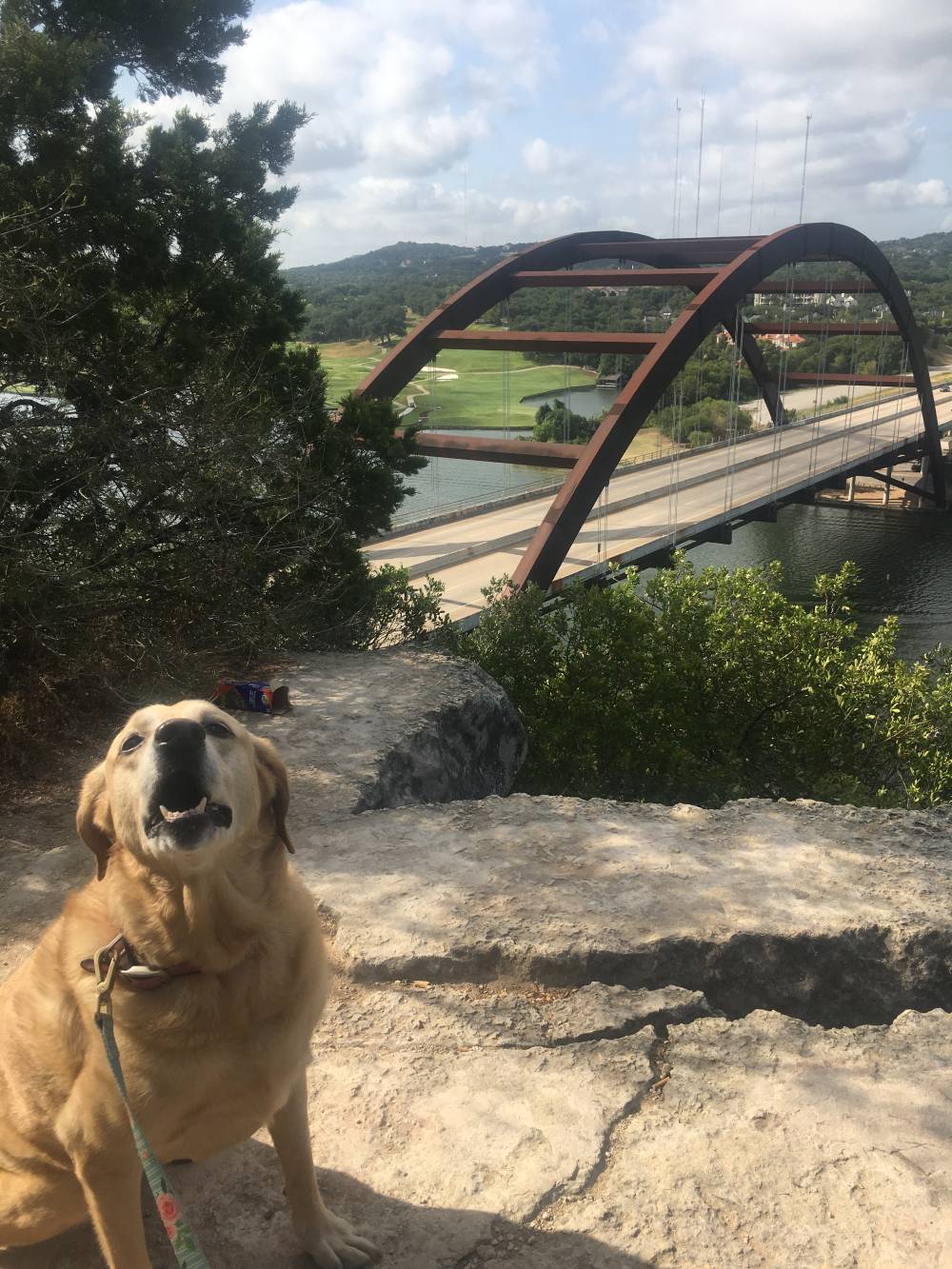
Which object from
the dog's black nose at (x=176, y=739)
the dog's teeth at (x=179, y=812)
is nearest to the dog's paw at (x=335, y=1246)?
the dog's teeth at (x=179, y=812)

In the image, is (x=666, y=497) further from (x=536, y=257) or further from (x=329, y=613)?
(x=329, y=613)

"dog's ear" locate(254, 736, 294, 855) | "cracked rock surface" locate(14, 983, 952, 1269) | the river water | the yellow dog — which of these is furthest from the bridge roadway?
the yellow dog

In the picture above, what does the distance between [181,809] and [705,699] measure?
11.8 metres

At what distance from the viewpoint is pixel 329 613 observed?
10.4 m

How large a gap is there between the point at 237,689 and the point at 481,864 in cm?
321

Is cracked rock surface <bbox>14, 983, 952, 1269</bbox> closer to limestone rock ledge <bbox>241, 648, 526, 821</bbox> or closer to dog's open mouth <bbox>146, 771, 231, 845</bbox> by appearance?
dog's open mouth <bbox>146, 771, 231, 845</bbox>

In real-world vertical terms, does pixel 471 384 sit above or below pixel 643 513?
above

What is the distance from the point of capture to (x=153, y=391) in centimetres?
776

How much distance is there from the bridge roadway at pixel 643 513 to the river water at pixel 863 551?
275 cm

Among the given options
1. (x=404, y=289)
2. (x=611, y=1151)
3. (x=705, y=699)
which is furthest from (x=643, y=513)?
(x=404, y=289)

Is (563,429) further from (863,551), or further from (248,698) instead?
(248,698)

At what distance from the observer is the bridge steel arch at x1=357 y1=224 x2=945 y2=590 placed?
69.1 ft

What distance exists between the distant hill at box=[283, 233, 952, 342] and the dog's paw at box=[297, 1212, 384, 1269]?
31.0 feet

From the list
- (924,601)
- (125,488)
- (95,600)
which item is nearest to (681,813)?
(95,600)
